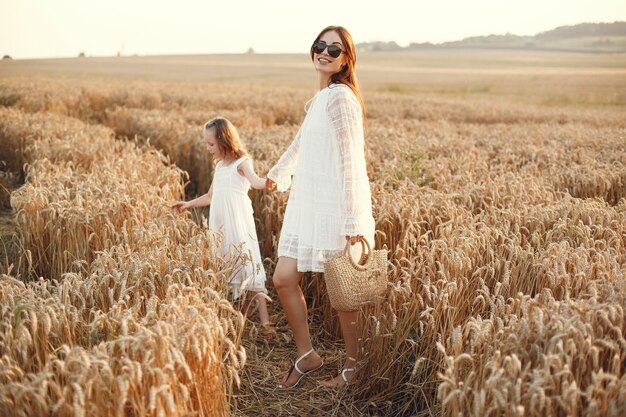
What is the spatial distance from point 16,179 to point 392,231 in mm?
6515

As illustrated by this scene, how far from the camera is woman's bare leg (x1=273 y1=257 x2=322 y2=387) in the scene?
3.18m

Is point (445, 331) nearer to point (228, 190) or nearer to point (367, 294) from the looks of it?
point (367, 294)

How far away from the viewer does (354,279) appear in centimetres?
305

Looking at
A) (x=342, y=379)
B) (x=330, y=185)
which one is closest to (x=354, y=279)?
(x=330, y=185)

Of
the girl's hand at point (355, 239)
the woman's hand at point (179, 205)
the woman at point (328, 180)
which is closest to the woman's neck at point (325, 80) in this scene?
the woman at point (328, 180)

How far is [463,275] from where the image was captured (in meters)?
3.38

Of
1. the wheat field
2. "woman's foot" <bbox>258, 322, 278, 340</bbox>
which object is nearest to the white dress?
the wheat field

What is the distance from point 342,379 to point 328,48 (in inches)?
75.5

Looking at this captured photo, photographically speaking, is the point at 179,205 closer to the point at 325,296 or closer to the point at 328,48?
the point at 325,296

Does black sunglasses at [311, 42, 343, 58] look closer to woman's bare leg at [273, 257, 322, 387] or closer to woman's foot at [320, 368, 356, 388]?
woman's bare leg at [273, 257, 322, 387]

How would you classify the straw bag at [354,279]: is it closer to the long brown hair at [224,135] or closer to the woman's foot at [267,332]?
the woman's foot at [267,332]

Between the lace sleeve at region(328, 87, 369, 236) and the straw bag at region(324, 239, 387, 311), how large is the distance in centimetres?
14

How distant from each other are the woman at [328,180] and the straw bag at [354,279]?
96 millimetres

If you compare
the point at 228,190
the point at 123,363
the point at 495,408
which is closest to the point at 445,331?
the point at 495,408
